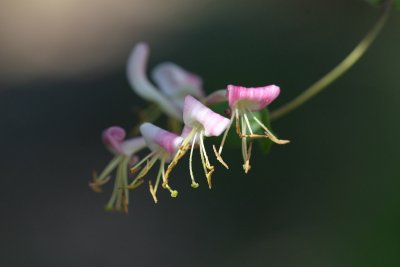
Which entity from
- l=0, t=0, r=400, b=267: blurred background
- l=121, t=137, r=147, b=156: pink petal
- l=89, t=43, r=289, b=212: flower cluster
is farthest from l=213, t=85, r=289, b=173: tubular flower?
l=0, t=0, r=400, b=267: blurred background

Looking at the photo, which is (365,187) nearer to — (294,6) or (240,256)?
(240,256)

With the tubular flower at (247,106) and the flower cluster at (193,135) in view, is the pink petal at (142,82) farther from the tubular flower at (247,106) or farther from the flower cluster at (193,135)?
the tubular flower at (247,106)

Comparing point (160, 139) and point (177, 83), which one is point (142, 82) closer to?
point (177, 83)

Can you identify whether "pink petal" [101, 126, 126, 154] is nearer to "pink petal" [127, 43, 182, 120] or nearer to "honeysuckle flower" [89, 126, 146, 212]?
Answer: "honeysuckle flower" [89, 126, 146, 212]

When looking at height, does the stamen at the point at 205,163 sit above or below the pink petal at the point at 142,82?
below

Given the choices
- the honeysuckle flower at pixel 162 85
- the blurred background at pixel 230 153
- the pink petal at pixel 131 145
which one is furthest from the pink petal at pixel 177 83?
the blurred background at pixel 230 153

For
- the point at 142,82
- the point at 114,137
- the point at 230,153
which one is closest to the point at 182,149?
the point at 114,137
